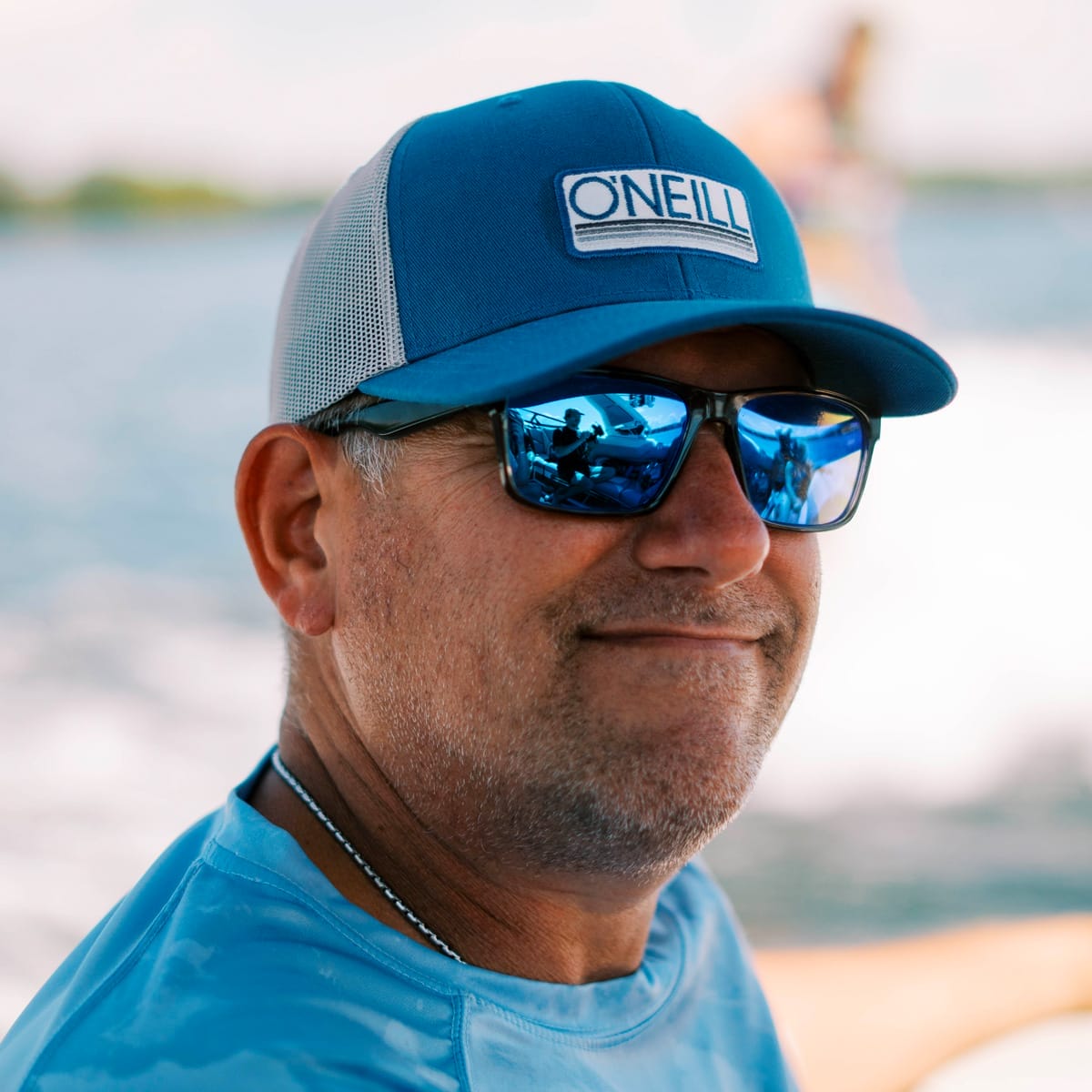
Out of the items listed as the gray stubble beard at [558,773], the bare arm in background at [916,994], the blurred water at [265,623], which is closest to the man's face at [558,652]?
the gray stubble beard at [558,773]

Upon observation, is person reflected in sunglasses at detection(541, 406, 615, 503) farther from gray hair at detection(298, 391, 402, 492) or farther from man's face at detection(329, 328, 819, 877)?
gray hair at detection(298, 391, 402, 492)

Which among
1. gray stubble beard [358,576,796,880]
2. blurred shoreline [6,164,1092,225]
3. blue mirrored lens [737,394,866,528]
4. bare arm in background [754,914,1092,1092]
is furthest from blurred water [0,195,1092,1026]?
blue mirrored lens [737,394,866,528]

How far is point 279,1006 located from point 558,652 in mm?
400

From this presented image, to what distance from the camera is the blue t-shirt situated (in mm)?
975

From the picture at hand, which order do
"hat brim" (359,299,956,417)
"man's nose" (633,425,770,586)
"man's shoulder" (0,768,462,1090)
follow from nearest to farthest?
"man's shoulder" (0,768,462,1090) → "hat brim" (359,299,956,417) → "man's nose" (633,425,770,586)

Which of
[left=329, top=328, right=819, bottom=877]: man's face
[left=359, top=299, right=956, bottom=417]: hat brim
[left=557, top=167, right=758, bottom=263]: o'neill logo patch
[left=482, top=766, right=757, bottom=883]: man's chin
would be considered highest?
[left=557, top=167, right=758, bottom=263]: o'neill logo patch

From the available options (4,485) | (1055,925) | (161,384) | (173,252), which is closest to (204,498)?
(4,485)

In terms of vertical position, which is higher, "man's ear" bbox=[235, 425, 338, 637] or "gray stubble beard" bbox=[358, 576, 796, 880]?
"man's ear" bbox=[235, 425, 338, 637]

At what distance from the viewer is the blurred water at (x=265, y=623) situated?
16.4 ft

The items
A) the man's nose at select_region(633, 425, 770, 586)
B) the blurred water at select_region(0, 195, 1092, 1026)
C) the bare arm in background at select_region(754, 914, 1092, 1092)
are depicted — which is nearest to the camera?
the man's nose at select_region(633, 425, 770, 586)

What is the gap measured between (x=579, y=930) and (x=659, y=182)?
0.79 metres

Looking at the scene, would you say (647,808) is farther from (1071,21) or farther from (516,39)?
(1071,21)

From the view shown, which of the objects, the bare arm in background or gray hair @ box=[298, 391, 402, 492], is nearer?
gray hair @ box=[298, 391, 402, 492]

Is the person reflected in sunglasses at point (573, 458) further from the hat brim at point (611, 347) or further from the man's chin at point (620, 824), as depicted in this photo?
the man's chin at point (620, 824)
